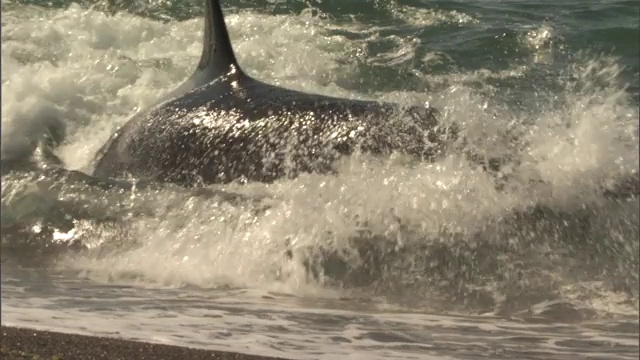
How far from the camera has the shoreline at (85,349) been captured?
3.65m

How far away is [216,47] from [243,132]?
829mm

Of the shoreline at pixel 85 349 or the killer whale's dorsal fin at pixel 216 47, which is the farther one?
the killer whale's dorsal fin at pixel 216 47

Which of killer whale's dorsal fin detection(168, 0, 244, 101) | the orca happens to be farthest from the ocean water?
killer whale's dorsal fin detection(168, 0, 244, 101)

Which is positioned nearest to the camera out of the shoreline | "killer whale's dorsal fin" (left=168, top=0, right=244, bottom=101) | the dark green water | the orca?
the shoreline

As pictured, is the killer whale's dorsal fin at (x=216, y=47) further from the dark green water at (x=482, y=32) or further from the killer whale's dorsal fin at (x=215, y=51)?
the dark green water at (x=482, y=32)

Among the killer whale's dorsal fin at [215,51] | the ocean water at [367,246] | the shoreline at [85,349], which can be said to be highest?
the killer whale's dorsal fin at [215,51]

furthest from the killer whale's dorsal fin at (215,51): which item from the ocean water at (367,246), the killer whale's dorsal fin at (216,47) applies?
the ocean water at (367,246)

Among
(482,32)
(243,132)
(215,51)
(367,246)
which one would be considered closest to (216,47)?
(215,51)

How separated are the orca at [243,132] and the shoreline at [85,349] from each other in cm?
217

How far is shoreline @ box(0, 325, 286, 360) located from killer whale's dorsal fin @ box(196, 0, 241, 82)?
3.19 m

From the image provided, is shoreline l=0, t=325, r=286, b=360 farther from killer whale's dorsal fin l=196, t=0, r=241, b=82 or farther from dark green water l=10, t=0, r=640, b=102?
dark green water l=10, t=0, r=640, b=102

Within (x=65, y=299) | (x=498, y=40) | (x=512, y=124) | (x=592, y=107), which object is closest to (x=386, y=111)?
(x=512, y=124)

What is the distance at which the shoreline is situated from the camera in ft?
12.0

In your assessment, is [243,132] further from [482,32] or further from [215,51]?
[482,32]
